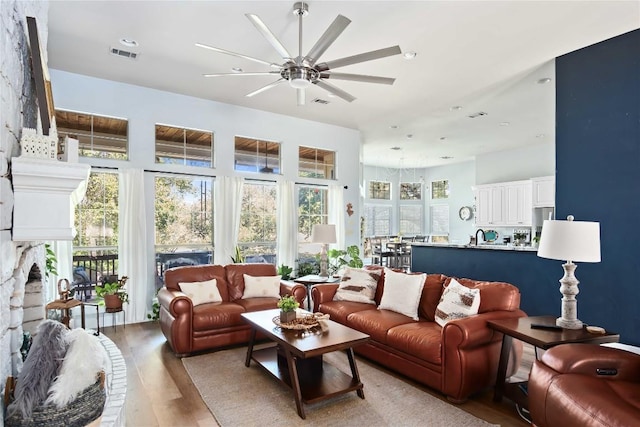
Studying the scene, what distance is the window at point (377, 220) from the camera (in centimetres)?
1222

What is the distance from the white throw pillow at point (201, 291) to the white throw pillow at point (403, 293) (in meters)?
1.95

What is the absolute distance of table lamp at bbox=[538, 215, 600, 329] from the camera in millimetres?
2580

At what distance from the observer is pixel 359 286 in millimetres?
4324

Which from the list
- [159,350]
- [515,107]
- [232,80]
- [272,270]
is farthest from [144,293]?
[515,107]

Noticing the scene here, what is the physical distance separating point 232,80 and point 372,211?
813 cm

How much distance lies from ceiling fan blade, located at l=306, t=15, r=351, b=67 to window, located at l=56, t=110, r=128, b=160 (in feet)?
11.6

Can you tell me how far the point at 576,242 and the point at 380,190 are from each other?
998cm

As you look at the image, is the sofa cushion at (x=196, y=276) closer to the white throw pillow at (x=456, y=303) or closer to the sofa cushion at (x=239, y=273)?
the sofa cushion at (x=239, y=273)

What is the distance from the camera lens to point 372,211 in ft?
40.4

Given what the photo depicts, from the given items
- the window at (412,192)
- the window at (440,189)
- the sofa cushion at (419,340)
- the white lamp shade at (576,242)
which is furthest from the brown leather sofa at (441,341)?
the window at (412,192)

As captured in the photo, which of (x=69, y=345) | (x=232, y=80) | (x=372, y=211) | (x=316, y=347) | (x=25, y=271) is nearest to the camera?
(x=69, y=345)

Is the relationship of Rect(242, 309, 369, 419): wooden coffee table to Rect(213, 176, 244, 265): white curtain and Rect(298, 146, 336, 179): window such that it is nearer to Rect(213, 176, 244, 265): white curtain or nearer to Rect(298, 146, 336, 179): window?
Rect(213, 176, 244, 265): white curtain

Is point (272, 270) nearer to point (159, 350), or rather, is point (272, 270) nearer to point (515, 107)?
point (159, 350)

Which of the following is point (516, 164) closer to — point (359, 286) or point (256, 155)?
point (256, 155)
